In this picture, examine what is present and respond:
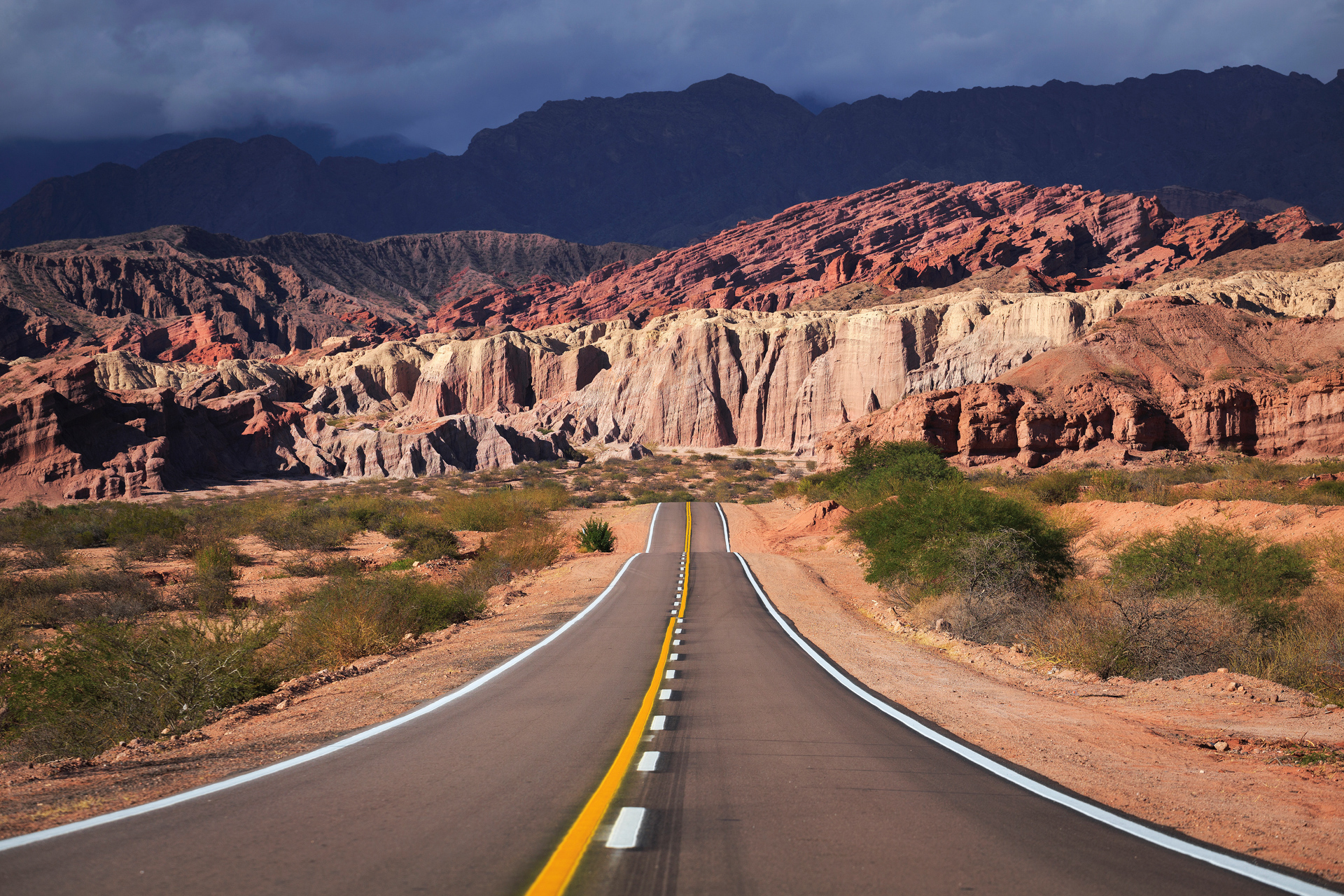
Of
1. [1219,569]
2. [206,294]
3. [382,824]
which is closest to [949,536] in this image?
[1219,569]

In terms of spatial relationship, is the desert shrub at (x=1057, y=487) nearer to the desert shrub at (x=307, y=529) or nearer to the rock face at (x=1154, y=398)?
the rock face at (x=1154, y=398)

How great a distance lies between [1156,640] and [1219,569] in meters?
6.80

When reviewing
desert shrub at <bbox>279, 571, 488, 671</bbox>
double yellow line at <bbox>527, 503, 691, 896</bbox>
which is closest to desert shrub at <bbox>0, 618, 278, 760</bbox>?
desert shrub at <bbox>279, 571, 488, 671</bbox>

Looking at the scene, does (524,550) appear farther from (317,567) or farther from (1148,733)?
(1148,733)

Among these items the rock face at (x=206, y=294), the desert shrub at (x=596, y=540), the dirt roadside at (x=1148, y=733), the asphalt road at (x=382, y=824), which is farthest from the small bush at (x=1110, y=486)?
the rock face at (x=206, y=294)

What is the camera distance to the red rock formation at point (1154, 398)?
45.1 m

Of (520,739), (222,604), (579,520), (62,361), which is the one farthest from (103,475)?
(520,739)

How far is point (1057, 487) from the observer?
115 ft

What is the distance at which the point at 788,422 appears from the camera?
7712cm

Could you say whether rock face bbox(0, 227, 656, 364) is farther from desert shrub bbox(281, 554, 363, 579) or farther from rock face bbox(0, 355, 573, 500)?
desert shrub bbox(281, 554, 363, 579)

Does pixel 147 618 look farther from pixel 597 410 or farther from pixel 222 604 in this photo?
pixel 597 410

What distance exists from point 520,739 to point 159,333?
138 metres

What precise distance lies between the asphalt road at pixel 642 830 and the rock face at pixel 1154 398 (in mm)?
45929

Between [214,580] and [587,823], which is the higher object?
[587,823]
